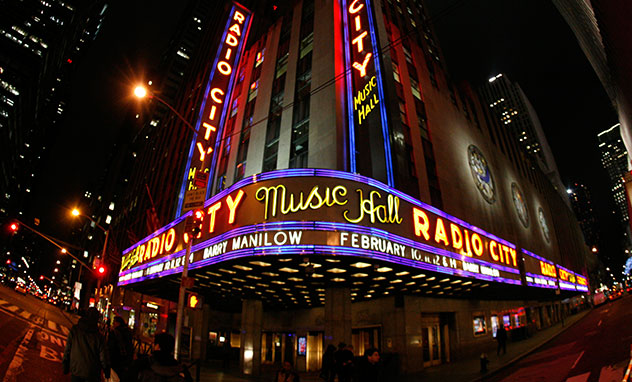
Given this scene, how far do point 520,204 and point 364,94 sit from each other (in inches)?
1139

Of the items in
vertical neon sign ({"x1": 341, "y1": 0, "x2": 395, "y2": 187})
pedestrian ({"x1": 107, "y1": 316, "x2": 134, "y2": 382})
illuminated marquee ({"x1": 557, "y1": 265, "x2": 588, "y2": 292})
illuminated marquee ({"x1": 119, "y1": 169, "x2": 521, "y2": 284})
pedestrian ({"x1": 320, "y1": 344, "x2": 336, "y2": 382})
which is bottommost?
pedestrian ({"x1": 320, "y1": 344, "x2": 336, "y2": 382})

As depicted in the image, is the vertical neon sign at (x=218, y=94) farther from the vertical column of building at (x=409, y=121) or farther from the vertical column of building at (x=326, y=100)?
the vertical column of building at (x=409, y=121)

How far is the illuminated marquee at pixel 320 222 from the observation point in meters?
11.7

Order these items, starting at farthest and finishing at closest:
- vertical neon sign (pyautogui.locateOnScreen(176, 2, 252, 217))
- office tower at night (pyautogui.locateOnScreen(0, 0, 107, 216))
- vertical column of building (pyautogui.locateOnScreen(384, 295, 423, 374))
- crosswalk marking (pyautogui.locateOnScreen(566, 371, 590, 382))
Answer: office tower at night (pyautogui.locateOnScreen(0, 0, 107, 216))
vertical neon sign (pyautogui.locateOnScreen(176, 2, 252, 217))
vertical column of building (pyautogui.locateOnScreen(384, 295, 423, 374))
crosswalk marking (pyautogui.locateOnScreen(566, 371, 590, 382))

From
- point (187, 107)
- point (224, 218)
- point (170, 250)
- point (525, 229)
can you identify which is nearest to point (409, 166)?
point (224, 218)

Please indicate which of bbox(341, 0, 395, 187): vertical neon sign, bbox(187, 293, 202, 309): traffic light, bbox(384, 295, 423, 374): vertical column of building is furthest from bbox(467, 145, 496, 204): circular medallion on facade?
bbox(187, 293, 202, 309): traffic light

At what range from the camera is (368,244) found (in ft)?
39.4

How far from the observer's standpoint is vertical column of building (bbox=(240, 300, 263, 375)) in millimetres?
20781

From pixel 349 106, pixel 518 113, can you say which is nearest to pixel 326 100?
pixel 349 106

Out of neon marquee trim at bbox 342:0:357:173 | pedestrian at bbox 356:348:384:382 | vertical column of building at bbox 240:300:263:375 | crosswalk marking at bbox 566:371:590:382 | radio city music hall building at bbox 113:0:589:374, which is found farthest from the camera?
vertical column of building at bbox 240:300:263:375

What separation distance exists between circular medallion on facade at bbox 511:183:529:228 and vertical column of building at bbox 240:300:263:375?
99.1 ft

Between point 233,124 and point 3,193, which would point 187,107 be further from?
point 3,193

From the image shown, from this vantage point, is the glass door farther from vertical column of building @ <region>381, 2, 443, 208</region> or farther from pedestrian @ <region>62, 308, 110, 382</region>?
pedestrian @ <region>62, 308, 110, 382</region>

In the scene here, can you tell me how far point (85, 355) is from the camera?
20.1 ft
